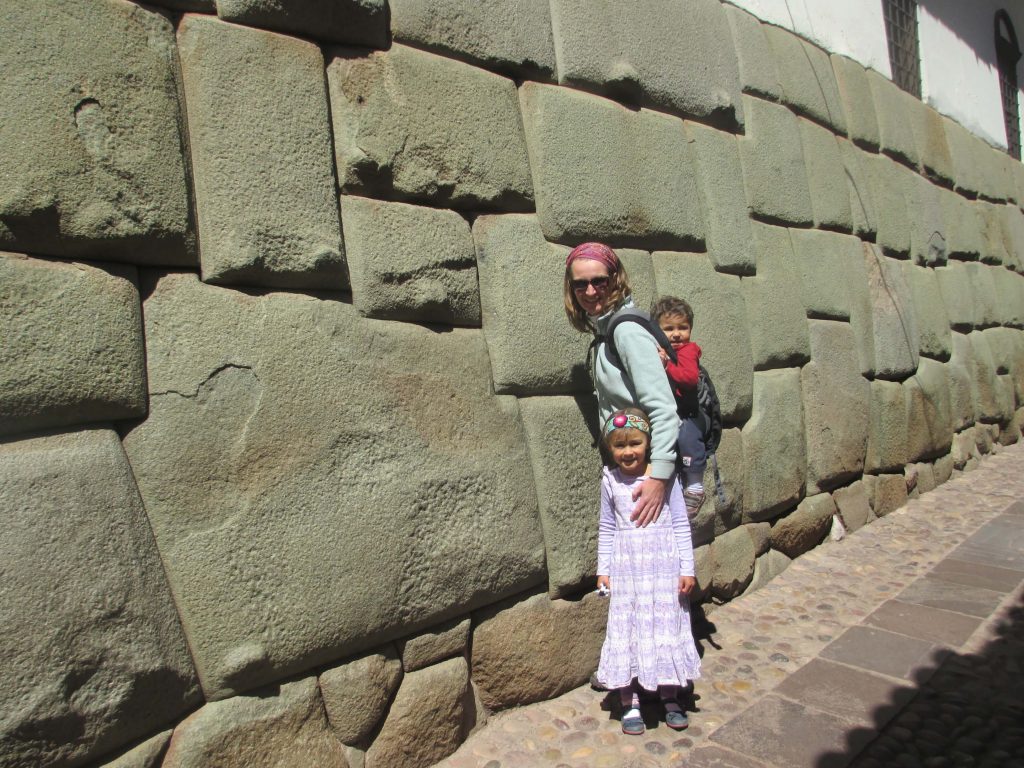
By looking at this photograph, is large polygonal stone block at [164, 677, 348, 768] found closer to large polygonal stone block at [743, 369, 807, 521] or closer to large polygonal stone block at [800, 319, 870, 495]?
large polygonal stone block at [743, 369, 807, 521]

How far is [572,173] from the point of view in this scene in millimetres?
3014

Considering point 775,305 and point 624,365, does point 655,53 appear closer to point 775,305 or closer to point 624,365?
point 775,305

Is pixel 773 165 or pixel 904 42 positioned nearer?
pixel 773 165

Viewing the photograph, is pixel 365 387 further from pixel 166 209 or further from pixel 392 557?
pixel 166 209

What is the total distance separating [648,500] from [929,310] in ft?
13.7

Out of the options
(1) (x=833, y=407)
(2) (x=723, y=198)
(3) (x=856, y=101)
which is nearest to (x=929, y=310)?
(3) (x=856, y=101)

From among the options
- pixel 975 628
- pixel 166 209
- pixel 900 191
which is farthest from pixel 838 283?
pixel 166 209

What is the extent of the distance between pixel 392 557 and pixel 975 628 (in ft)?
7.89

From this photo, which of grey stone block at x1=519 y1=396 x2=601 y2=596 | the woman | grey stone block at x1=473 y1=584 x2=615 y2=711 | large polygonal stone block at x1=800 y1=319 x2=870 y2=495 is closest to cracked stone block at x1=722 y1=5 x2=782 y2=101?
large polygonal stone block at x1=800 y1=319 x2=870 y2=495

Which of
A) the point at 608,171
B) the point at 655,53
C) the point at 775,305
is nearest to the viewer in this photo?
the point at 608,171

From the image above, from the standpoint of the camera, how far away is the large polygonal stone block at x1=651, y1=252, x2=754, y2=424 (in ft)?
11.4

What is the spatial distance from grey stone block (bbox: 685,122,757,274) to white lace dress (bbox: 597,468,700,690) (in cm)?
156

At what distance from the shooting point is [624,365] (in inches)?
101

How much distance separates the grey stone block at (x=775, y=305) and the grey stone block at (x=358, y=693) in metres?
2.43
